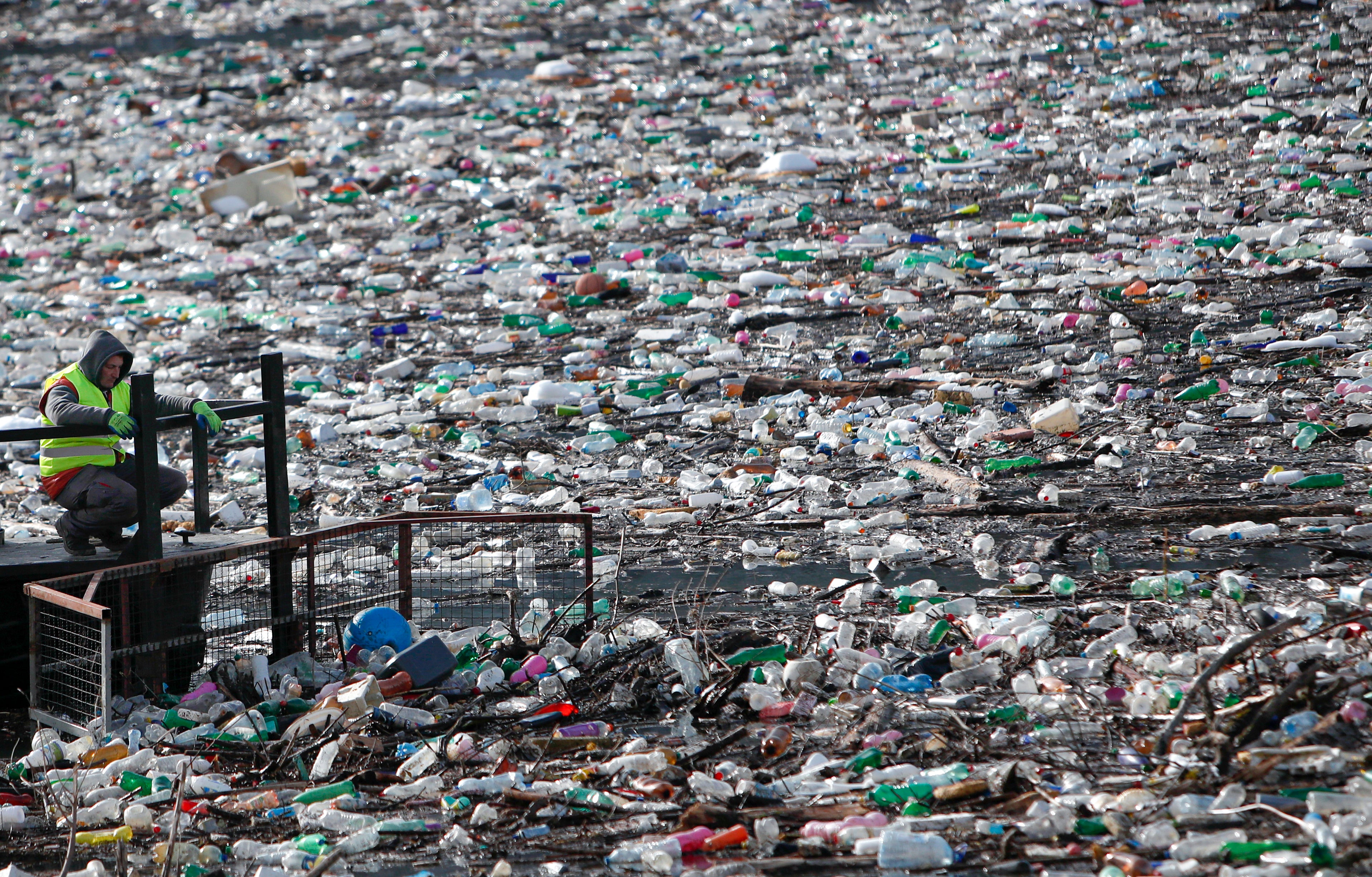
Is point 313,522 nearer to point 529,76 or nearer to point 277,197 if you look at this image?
point 277,197

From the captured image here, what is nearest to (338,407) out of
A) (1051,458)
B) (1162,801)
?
(1051,458)

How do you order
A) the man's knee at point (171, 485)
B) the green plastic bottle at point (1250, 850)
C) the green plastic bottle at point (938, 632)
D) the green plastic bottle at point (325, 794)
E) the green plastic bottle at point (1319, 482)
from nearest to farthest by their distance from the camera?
the green plastic bottle at point (1250, 850), the green plastic bottle at point (325, 794), the green plastic bottle at point (938, 632), the man's knee at point (171, 485), the green plastic bottle at point (1319, 482)

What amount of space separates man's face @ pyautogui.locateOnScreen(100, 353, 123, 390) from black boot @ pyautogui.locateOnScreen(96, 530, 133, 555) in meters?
0.54

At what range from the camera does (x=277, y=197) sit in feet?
41.5

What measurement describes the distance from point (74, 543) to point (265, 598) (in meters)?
0.96

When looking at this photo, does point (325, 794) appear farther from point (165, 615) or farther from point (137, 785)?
point (165, 615)

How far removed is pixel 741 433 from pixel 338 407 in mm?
2740

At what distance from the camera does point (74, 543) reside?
15.8 feet

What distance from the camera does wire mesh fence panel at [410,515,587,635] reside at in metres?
5.23

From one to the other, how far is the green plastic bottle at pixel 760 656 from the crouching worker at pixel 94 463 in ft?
6.63

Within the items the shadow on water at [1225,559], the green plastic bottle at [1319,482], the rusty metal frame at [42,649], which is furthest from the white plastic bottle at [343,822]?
the green plastic bottle at [1319,482]

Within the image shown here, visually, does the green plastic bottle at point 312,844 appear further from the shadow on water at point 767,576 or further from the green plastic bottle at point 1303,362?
the green plastic bottle at point 1303,362

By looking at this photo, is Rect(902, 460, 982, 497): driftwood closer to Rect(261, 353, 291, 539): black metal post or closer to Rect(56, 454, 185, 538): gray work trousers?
Rect(261, 353, 291, 539): black metal post

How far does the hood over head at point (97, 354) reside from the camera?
4719mm
